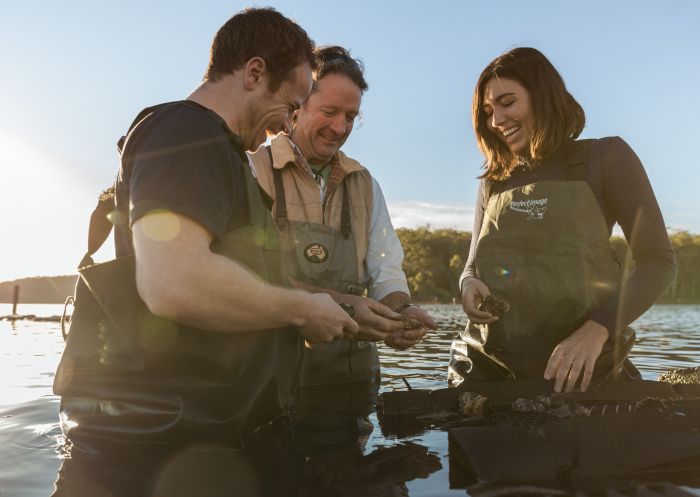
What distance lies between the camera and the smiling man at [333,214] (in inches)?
172

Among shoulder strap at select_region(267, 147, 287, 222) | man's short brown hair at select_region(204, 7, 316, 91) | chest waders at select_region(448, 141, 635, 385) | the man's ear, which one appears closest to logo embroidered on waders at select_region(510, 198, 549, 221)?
chest waders at select_region(448, 141, 635, 385)

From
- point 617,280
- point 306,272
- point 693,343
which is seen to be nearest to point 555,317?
point 617,280

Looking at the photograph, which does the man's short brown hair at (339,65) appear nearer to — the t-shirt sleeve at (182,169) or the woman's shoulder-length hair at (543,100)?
the woman's shoulder-length hair at (543,100)

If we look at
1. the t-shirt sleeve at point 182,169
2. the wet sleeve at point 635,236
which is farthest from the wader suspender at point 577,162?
the t-shirt sleeve at point 182,169

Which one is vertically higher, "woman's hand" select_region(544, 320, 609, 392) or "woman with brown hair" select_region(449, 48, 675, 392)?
"woman with brown hair" select_region(449, 48, 675, 392)

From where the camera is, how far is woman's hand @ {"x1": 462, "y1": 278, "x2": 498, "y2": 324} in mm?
3875

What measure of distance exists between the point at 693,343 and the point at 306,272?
12.3m

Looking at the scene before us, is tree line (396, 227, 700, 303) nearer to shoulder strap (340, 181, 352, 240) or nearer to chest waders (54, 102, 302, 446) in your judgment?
shoulder strap (340, 181, 352, 240)

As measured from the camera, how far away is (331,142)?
15.4 feet

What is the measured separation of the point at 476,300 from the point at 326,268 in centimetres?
118

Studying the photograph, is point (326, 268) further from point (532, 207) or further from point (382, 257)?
point (532, 207)

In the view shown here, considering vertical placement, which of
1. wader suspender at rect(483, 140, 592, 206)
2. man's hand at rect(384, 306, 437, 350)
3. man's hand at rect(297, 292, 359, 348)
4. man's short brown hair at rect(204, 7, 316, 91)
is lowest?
man's hand at rect(384, 306, 437, 350)

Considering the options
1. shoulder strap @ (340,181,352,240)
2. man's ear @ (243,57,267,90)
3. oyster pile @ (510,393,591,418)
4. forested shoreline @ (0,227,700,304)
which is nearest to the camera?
man's ear @ (243,57,267,90)

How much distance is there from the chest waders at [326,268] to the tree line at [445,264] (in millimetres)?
76212
